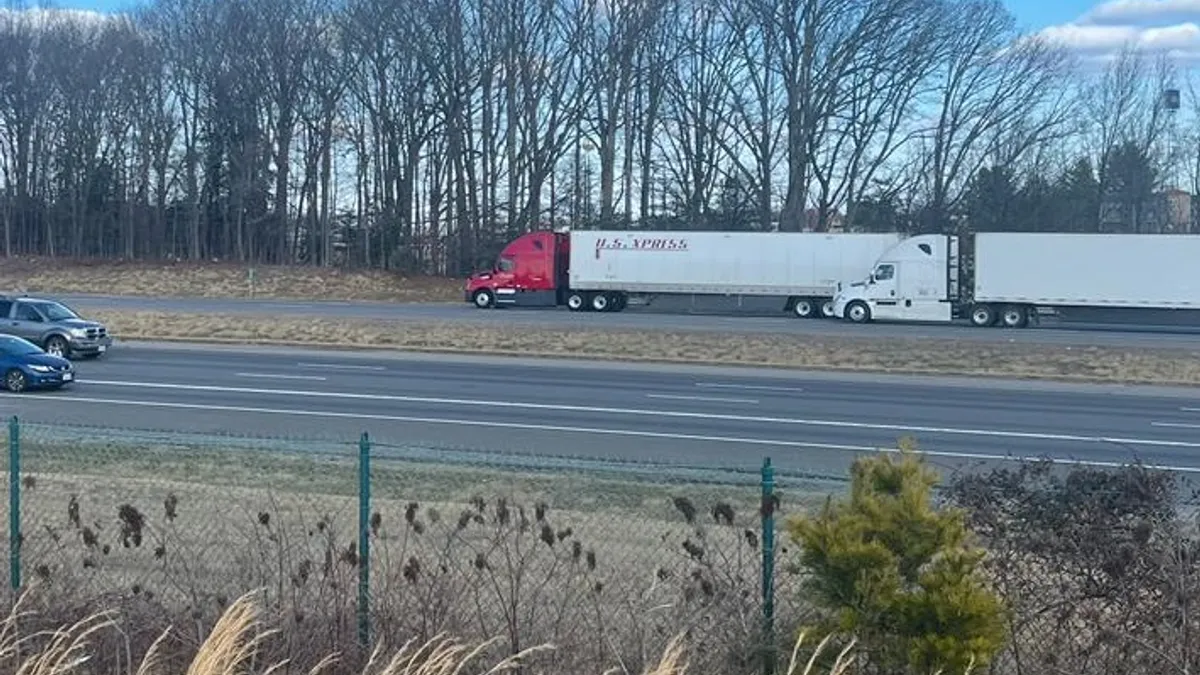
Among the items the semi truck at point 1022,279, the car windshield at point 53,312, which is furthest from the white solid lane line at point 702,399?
the semi truck at point 1022,279

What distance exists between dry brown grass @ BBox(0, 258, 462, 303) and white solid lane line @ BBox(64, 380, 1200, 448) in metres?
34.9

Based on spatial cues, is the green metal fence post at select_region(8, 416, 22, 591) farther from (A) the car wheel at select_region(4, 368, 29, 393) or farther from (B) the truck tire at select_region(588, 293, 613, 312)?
(B) the truck tire at select_region(588, 293, 613, 312)

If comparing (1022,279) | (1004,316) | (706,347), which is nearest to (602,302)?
(1004,316)

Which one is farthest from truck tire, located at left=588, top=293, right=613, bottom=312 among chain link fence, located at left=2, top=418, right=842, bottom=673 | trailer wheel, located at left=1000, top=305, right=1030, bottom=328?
chain link fence, located at left=2, top=418, right=842, bottom=673

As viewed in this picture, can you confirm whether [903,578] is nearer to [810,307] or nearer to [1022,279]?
[1022,279]

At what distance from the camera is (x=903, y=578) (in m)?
6.64

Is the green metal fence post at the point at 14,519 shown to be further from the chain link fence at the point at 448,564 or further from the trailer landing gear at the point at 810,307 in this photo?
the trailer landing gear at the point at 810,307

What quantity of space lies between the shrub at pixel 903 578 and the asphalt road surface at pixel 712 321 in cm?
3257

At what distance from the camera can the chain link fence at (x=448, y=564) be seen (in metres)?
7.61

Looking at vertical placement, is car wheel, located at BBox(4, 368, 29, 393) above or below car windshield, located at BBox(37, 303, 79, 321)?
below

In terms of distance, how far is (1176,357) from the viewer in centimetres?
3403

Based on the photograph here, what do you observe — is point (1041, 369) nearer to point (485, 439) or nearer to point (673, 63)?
point (485, 439)

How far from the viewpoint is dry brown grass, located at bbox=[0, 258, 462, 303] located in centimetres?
6531

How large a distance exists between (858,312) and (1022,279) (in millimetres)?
5302
